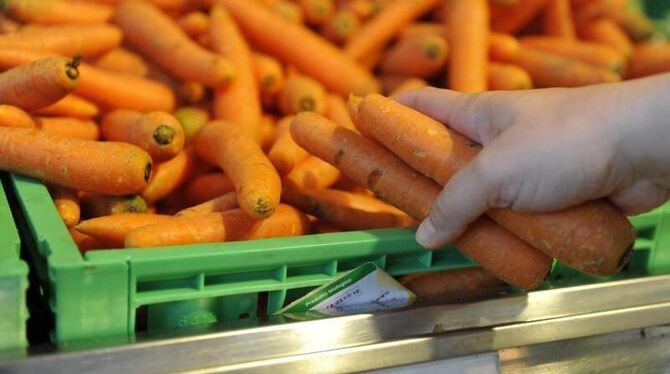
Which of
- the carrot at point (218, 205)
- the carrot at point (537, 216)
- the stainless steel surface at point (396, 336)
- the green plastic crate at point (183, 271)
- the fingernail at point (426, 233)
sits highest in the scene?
the carrot at point (537, 216)

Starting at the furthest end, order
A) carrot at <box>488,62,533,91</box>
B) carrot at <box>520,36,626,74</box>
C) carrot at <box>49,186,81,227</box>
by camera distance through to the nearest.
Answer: carrot at <box>520,36,626,74</box> < carrot at <box>488,62,533,91</box> < carrot at <box>49,186,81,227</box>

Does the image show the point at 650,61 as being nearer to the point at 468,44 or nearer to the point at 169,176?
the point at 468,44

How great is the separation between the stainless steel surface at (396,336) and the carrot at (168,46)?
567 mm

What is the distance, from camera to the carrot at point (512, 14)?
4.95 feet

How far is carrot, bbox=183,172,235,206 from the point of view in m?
1.06

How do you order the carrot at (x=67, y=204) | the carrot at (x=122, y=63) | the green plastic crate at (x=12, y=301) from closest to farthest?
the green plastic crate at (x=12, y=301), the carrot at (x=67, y=204), the carrot at (x=122, y=63)

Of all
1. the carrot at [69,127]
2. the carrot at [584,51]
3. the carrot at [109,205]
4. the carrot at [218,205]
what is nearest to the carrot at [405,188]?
the carrot at [218,205]

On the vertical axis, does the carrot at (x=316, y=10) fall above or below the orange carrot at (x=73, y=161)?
above

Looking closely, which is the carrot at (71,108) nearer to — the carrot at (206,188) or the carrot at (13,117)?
the carrot at (13,117)

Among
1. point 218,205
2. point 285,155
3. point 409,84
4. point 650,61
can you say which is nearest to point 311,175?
point 285,155

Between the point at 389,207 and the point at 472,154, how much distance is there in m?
0.23

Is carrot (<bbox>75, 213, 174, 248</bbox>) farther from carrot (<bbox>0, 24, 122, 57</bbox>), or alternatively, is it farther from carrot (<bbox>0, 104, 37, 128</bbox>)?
carrot (<bbox>0, 24, 122, 57</bbox>)

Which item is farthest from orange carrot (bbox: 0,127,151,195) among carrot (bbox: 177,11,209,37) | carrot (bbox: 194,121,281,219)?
carrot (bbox: 177,11,209,37)

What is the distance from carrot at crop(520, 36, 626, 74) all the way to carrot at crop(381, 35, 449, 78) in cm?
25
